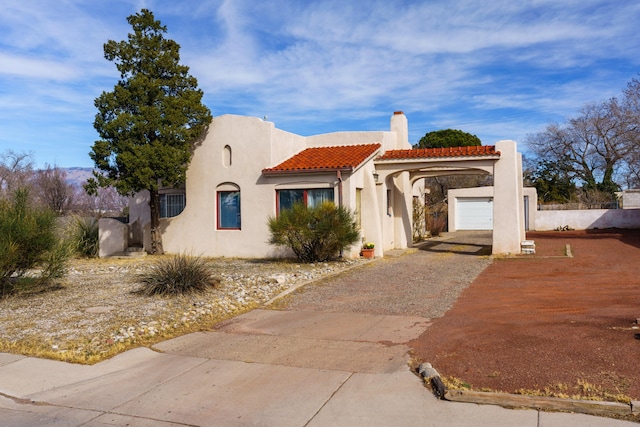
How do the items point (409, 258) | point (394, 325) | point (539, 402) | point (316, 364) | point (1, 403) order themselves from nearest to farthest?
point (539, 402) → point (1, 403) → point (316, 364) → point (394, 325) → point (409, 258)

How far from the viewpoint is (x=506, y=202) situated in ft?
61.5

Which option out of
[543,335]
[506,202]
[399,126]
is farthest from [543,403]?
[399,126]

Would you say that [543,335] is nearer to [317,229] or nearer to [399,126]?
[317,229]

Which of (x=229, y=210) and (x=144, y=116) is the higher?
(x=144, y=116)

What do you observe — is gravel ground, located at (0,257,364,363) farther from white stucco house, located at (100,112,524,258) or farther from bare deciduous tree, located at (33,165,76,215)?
bare deciduous tree, located at (33,165,76,215)

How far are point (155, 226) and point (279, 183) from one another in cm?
511

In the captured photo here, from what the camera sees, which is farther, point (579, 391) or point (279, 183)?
point (279, 183)

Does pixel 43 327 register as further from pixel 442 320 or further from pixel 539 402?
pixel 539 402

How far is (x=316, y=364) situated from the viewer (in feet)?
22.4

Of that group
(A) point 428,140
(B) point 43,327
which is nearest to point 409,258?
(B) point 43,327

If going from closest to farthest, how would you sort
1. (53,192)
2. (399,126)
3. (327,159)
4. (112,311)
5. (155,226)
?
(112,311) → (327,159) → (155,226) → (399,126) → (53,192)

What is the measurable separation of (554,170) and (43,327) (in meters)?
46.2

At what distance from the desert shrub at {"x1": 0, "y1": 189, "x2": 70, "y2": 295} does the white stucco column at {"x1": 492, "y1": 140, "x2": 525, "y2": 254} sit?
13.1m

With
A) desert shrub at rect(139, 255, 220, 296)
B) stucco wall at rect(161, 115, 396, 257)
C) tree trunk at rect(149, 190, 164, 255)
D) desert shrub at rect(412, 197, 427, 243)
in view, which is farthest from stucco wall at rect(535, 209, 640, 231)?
desert shrub at rect(139, 255, 220, 296)
